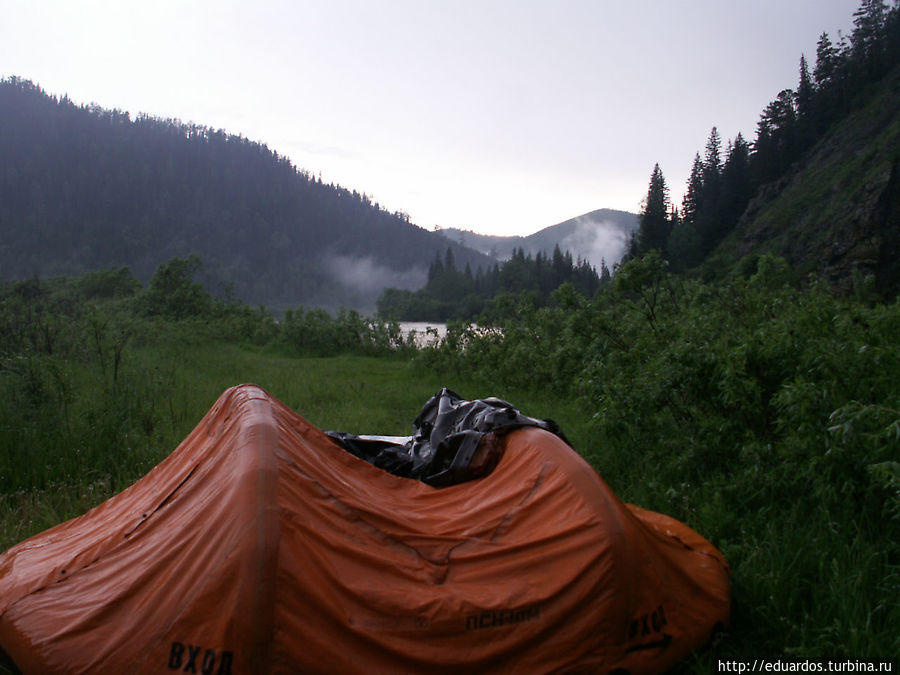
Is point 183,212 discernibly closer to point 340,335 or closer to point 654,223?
point 654,223

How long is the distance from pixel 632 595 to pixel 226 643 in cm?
179

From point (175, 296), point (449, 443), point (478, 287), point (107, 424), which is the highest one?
point (478, 287)

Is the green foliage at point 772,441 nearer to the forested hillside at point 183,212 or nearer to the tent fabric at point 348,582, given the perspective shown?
the tent fabric at point 348,582

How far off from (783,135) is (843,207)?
71.0ft

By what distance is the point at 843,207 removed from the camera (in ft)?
112

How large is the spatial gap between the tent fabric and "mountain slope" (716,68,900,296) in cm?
2270

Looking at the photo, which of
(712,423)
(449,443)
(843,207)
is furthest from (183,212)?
(712,423)

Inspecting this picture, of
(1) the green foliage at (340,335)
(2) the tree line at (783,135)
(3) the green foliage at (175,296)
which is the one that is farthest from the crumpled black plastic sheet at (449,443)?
(2) the tree line at (783,135)

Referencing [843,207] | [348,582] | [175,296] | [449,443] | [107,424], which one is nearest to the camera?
[348,582]

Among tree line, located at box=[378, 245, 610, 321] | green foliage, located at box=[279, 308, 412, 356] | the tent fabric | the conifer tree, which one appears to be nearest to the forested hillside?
tree line, located at box=[378, 245, 610, 321]

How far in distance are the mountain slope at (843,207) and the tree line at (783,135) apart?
71.9 inches

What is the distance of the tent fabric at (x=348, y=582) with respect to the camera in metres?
2.27

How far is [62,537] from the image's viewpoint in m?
3.59

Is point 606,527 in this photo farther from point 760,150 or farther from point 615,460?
point 760,150
